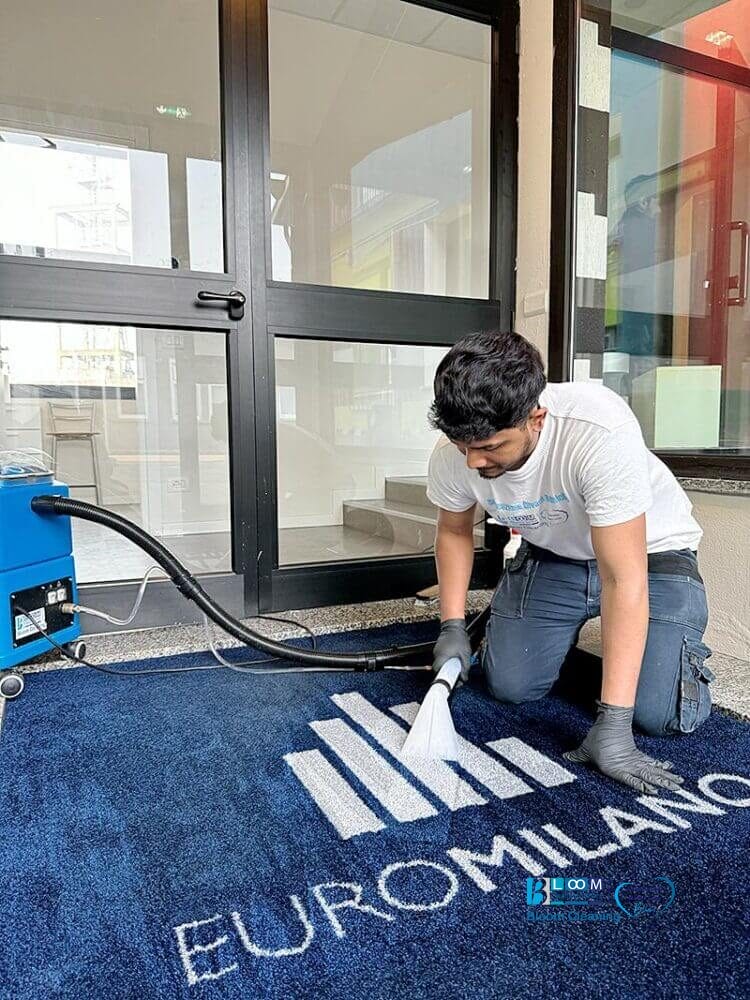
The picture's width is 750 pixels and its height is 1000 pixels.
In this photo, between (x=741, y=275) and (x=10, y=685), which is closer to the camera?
(x=10, y=685)

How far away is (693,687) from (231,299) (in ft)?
5.59

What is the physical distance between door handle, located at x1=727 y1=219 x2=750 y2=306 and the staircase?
1311 mm

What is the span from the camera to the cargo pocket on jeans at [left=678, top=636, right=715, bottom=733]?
54.3 inches

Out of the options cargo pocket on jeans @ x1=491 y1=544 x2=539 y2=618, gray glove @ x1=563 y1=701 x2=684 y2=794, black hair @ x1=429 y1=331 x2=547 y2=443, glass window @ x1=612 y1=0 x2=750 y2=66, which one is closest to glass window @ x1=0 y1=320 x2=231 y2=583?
cargo pocket on jeans @ x1=491 y1=544 x2=539 y2=618

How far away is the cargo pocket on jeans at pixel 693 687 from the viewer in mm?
1380

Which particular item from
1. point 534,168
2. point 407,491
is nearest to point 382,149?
point 534,168

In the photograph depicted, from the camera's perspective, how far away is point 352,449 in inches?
104

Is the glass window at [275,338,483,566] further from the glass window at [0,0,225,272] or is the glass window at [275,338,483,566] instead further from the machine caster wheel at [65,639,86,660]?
the machine caster wheel at [65,639,86,660]

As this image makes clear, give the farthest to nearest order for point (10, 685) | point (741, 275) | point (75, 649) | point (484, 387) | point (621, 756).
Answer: point (741, 275) < point (75, 649) < point (10, 685) < point (621, 756) < point (484, 387)

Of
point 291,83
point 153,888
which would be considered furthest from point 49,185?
point 153,888

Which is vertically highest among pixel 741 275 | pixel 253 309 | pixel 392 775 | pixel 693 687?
pixel 741 275

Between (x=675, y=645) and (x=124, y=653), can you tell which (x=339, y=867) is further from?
(x=124, y=653)

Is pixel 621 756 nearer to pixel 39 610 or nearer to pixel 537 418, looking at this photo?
Result: pixel 537 418

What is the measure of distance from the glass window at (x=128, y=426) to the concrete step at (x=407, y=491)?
0.71 metres
